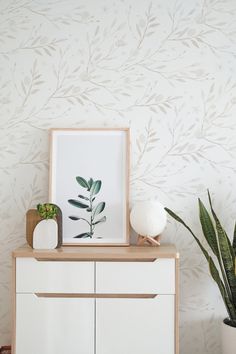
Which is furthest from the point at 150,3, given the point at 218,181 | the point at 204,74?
the point at 218,181

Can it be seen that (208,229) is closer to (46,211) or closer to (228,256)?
(228,256)

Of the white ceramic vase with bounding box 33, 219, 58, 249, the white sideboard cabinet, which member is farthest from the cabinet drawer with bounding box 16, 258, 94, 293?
the white ceramic vase with bounding box 33, 219, 58, 249

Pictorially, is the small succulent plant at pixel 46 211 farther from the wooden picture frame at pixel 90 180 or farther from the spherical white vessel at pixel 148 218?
the spherical white vessel at pixel 148 218

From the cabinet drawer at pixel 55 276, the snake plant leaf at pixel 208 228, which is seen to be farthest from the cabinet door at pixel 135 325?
the snake plant leaf at pixel 208 228

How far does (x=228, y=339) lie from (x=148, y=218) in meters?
0.76

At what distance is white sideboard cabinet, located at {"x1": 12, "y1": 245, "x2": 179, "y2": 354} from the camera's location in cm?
256

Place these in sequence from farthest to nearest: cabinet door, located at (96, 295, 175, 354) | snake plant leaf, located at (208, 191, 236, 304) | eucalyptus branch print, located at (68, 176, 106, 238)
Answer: eucalyptus branch print, located at (68, 176, 106, 238), snake plant leaf, located at (208, 191, 236, 304), cabinet door, located at (96, 295, 175, 354)

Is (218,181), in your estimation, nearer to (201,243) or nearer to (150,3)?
(201,243)

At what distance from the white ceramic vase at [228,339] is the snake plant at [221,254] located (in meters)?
0.06

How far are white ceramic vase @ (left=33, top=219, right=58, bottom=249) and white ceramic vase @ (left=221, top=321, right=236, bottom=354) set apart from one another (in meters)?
1.01

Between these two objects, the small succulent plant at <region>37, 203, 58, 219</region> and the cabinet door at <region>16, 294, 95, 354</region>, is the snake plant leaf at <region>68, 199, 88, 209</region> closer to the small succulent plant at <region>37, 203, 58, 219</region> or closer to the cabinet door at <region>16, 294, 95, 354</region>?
the small succulent plant at <region>37, 203, 58, 219</region>

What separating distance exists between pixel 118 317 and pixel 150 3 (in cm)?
180

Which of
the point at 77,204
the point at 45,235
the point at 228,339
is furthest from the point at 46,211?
the point at 228,339

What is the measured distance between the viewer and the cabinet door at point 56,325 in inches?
101
